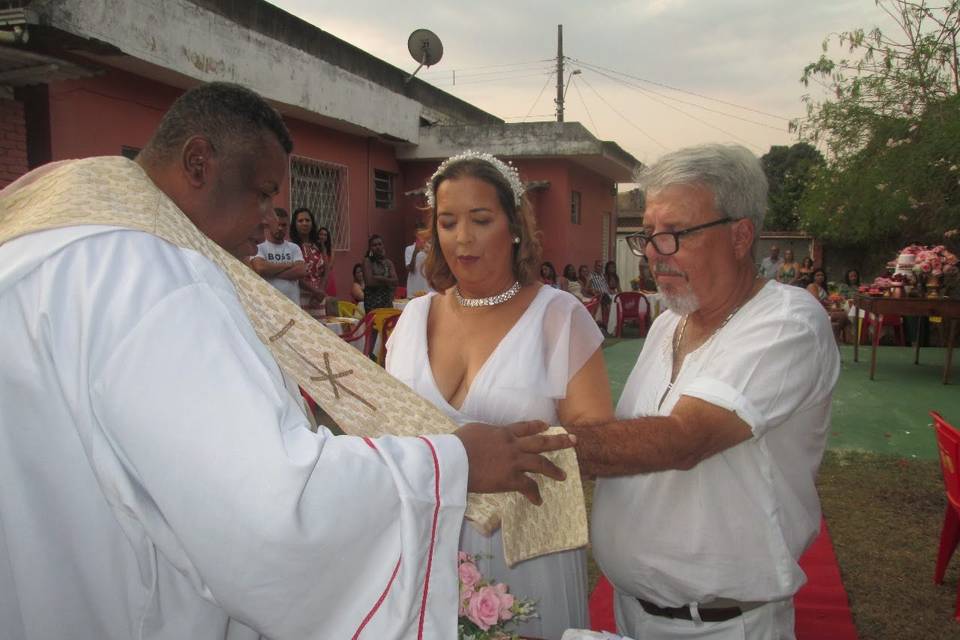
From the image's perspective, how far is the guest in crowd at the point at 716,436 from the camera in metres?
1.83

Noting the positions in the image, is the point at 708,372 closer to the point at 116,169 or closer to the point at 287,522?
the point at 287,522

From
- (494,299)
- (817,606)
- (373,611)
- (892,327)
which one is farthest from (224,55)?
(892,327)

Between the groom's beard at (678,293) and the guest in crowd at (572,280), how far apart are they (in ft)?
42.2

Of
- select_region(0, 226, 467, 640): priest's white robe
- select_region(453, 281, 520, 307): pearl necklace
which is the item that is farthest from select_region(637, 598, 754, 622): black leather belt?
select_region(453, 281, 520, 307): pearl necklace

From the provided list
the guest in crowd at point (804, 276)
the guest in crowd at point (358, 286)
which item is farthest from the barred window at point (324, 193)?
the guest in crowd at point (804, 276)

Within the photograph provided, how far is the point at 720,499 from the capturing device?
1924mm

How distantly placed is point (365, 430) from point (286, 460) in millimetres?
585

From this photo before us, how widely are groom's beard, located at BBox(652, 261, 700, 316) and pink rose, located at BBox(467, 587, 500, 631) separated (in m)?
1.09

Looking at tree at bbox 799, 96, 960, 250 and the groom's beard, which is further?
tree at bbox 799, 96, 960, 250

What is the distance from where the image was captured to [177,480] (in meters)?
1.06

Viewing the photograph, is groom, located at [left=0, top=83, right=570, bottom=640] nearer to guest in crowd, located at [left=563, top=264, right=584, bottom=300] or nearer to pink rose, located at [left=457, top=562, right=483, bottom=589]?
pink rose, located at [left=457, top=562, right=483, bottom=589]

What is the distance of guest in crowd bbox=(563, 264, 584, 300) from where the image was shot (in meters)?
15.1

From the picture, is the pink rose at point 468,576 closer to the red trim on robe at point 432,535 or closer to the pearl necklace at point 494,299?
the red trim on robe at point 432,535

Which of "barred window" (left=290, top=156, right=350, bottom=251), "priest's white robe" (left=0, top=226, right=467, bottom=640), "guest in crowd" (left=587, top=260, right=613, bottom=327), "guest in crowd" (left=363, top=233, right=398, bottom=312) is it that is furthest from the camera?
"guest in crowd" (left=587, top=260, right=613, bottom=327)
